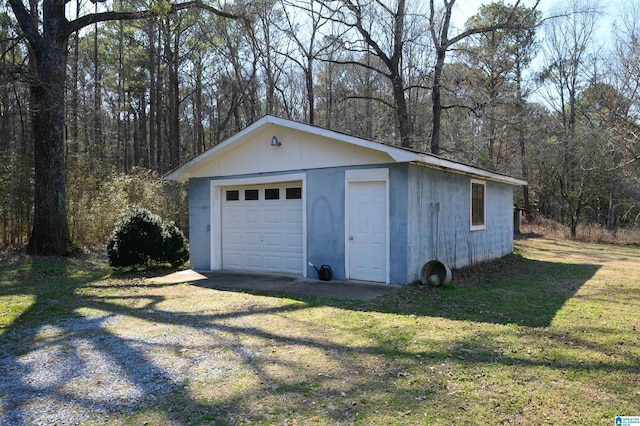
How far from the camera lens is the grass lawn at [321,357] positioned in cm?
336

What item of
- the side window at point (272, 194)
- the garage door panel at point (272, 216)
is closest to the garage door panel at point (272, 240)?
the garage door panel at point (272, 216)

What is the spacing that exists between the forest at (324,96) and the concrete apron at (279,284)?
534 centimetres

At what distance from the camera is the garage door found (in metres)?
9.91

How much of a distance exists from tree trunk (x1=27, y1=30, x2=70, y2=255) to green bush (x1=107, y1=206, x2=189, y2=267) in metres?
3.31

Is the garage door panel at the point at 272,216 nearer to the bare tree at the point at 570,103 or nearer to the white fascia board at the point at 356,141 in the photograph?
the white fascia board at the point at 356,141

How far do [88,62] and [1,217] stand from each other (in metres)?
14.4

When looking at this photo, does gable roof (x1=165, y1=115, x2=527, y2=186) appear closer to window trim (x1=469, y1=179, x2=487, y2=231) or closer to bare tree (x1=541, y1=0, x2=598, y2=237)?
window trim (x1=469, y1=179, x2=487, y2=231)

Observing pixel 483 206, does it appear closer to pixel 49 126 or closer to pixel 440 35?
pixel 440 35

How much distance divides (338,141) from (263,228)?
114 inches

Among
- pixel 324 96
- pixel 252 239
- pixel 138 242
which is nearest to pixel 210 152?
pixel 252 239

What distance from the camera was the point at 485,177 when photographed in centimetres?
1195

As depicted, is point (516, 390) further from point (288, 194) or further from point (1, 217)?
point (1, 217)

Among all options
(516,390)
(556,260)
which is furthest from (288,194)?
(556,260)

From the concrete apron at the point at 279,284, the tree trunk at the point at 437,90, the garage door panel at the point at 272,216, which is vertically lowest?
the concrete apron at the point at 279,284
